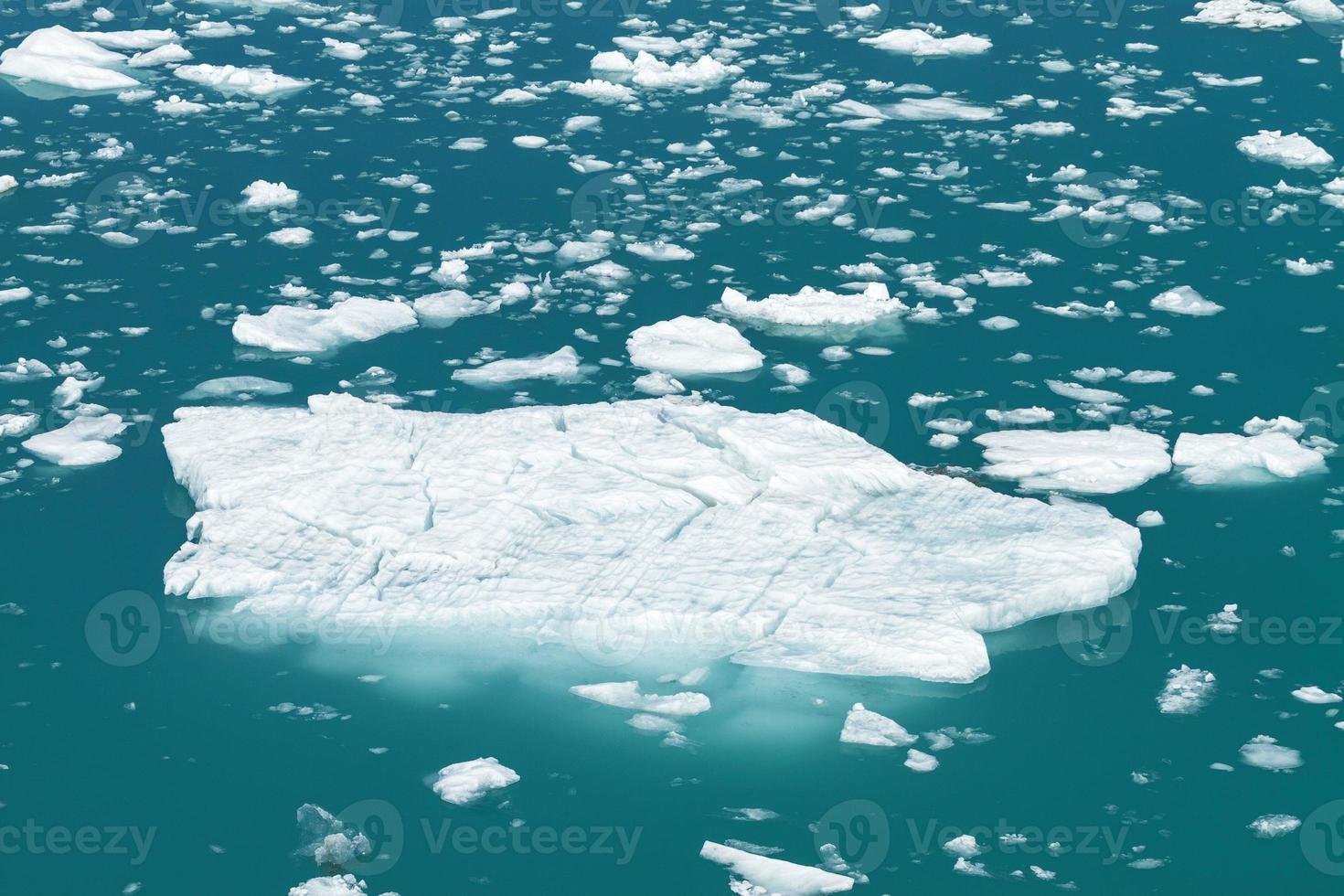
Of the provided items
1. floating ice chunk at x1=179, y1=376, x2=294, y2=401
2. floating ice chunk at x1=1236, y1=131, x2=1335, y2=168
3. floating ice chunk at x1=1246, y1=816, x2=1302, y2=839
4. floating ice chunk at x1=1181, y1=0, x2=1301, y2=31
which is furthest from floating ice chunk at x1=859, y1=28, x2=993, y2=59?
floating ice chunk at x1=1246, y1=816, x2=1302, y2=839

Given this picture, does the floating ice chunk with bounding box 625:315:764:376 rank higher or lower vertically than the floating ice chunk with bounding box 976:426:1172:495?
higher

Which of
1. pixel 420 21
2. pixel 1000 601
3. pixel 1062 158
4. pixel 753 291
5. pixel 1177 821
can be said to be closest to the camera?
pixel 1177 821

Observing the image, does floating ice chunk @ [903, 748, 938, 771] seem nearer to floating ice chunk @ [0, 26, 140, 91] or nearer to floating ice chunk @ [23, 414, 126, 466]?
floating ice chunk @ [23, 414, 126, 466]

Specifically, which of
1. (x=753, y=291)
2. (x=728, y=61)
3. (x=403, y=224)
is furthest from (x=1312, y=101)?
(x=403, y=224)

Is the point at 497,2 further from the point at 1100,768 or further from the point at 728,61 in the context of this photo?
the point at 1100,768

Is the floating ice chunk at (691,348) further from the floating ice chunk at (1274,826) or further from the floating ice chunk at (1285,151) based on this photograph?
the floating ice chunk at (1285,151)

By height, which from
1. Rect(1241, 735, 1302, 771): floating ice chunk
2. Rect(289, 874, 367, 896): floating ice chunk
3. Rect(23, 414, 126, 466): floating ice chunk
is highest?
Rect(23, 414, 126, 466): floating ice chunk

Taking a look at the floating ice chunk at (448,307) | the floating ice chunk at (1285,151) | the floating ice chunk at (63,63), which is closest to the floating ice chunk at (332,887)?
the floating ice chunk at (448,307)

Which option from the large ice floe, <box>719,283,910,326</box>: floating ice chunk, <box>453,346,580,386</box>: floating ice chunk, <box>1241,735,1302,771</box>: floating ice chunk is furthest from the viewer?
<box>719,283,910,326</box>: floating ice chunk

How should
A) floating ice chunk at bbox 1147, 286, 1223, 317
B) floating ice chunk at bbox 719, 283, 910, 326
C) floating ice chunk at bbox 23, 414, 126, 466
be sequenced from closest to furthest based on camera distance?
floating ice chunk at bbox 23, 414, 126, 466 → floating ice chunk at bbox 719, 283, 910, 326 → floating ice chunk at bbox 1147, 286, 1223, 317
